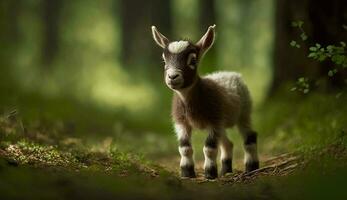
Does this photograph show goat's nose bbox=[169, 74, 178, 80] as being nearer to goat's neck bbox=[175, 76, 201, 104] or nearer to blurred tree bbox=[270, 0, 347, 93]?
goat's neck bbox=[175, 76, 201, 104]

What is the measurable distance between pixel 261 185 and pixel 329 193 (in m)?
1.68

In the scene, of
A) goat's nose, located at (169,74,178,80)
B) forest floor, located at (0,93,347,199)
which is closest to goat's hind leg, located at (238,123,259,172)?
forest floor, located at (0,93,347,199)

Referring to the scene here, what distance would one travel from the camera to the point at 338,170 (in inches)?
292

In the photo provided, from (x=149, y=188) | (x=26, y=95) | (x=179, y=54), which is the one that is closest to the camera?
(x=149, y=188)

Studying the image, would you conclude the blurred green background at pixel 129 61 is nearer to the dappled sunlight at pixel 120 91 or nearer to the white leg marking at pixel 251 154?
the dappled sunlight at pixel 120 91

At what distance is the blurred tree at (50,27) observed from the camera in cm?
4016

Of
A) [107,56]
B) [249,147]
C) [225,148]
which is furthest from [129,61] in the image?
[249,147]

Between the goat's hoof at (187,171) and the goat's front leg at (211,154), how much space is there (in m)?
0.22

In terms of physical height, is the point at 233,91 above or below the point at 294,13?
below

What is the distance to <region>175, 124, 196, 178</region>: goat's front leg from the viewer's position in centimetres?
1028

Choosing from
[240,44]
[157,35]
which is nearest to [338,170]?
[157,35]

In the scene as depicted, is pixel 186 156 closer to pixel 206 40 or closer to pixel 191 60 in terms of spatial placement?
pixel 191 60

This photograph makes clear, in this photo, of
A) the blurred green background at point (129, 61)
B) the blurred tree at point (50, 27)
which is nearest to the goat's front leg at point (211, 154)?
the blurred green background at point (129, 61)

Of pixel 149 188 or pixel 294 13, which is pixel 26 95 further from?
pixel 149 188
